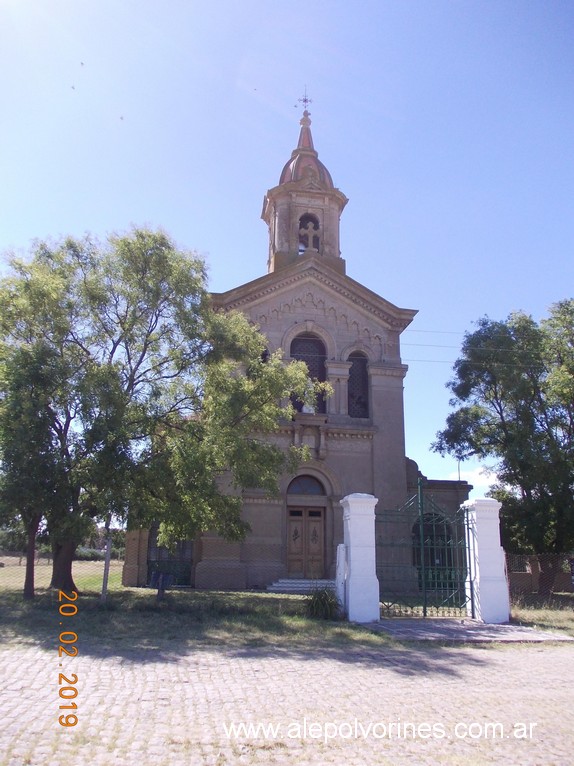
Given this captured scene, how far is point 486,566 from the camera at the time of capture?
14.1 metres

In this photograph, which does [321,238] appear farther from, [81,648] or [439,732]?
[439,732]

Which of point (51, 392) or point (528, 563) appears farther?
point (528, 563)

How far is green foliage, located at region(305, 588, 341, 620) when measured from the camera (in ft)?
44.5

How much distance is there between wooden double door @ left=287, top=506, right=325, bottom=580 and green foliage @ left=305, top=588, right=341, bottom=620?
8219 millimetres

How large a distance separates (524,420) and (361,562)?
501 inches

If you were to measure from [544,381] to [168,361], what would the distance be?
1418cm

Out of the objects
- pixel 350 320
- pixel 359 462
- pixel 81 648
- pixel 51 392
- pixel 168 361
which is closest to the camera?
pixel 81 648

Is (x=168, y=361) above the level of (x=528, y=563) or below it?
above

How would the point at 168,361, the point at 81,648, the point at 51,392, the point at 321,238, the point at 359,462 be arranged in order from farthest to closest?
the point at 321,238, the point at 359,462, the point at 168,361, the point at 51,392, the point at 81,648

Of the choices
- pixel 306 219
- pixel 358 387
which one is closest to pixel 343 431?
pixel 358 387

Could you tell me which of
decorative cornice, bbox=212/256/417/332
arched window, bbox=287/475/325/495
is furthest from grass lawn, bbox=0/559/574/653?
decorative cornice, bbox=212/256/417/332

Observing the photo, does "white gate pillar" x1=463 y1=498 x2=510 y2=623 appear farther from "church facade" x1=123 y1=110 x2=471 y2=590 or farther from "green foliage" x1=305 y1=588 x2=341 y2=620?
"church facade" x1=123 y1=110 x2=471 y2=590

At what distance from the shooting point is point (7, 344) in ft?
50.9

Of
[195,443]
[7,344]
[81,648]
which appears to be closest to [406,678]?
[81,648]
